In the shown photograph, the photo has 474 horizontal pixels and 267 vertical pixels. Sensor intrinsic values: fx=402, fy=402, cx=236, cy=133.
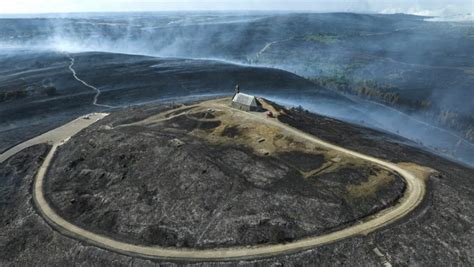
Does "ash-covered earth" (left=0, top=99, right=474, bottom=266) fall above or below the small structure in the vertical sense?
below

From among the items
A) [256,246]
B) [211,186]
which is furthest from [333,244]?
[211,186]

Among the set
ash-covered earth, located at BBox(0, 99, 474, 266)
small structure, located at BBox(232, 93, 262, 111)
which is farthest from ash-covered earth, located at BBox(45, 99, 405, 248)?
small structure, located at BBox(232, 93, 262, 111)

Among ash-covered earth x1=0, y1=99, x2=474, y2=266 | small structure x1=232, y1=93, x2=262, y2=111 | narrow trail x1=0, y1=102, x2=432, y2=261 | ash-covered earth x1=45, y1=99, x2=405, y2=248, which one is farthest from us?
small structure x1=232, y1=93, x2=262, y2=111

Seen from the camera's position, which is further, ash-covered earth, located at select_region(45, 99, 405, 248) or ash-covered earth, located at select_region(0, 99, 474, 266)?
ash-covered earth, located at select_region(45, 99, 405, 248)

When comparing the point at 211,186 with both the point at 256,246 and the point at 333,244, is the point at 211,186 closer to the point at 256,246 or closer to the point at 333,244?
the point at 256,246

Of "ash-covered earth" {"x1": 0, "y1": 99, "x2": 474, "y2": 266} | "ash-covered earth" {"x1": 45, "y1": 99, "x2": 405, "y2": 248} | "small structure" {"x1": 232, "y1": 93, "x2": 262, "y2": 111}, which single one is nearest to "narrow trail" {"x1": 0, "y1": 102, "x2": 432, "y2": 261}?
"ash-covered earth" {"x1": 0, "y1": 99, "x2": 474, "y2": 266}

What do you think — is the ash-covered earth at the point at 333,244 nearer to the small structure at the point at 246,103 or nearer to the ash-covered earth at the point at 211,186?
the ash-covered earth at the point at 211,186

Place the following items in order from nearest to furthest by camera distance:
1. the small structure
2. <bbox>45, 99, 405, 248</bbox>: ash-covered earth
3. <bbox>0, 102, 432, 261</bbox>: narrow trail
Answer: <bbox>0, 102, 432, 261</bbox>: narrow trail < <bbox>45, 99, 405, 248</bbox>: ash-covered earth < the small structure

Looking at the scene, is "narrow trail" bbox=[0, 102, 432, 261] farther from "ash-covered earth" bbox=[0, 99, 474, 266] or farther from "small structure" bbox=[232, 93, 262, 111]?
"small structure" bbox=[232, 93, 262, 111]

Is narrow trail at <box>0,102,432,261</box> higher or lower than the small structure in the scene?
lower
